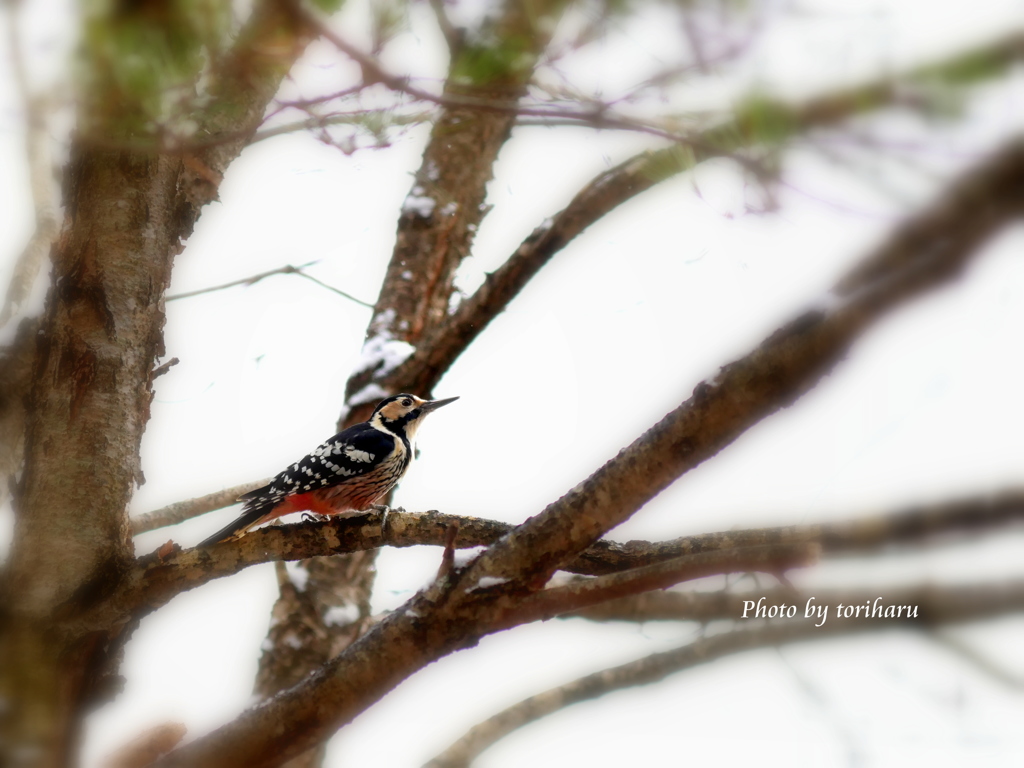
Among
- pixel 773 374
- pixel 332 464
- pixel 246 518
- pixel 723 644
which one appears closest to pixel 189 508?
pixel 246 518

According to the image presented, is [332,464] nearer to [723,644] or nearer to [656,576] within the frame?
[723,644]

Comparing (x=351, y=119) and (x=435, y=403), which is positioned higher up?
(x=435, y=403)

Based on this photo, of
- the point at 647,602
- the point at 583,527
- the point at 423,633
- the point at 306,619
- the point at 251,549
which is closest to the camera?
the point at 583,527

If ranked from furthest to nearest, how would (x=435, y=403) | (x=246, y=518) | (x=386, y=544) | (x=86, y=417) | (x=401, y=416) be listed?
(x=401, y=416), (x=435, y=403), (x=246, y=518), (x=386, y=544), (x=86, y=417)

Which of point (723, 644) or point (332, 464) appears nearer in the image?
point (723, 644)

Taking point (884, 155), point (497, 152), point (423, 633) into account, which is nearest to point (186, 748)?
point (423, 633)

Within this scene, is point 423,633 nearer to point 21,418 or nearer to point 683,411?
point 683,411

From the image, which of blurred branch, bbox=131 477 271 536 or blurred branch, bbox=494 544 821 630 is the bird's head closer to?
blurred branch, bbox=131 477 271 536
